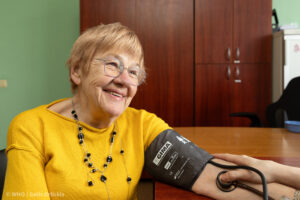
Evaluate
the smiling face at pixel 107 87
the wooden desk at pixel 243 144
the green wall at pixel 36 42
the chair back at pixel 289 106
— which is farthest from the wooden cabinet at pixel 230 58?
the smiling face at pixel 107 87

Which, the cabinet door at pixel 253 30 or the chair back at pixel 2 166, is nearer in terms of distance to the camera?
the chair back at pixel 2 166

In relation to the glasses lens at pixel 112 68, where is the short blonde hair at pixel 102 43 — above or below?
above

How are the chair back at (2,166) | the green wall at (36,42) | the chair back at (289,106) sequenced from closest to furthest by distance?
the chair back at (2,166)
the chair back at (289,106)
the green wall at (36,42)

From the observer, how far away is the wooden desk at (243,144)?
28.7 inches

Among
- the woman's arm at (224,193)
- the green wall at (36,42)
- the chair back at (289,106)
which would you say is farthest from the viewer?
the green wall at (36,42)

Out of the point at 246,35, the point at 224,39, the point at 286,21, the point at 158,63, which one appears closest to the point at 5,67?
the point at 158,63

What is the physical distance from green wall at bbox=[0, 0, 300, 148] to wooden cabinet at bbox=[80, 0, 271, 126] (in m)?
0.61

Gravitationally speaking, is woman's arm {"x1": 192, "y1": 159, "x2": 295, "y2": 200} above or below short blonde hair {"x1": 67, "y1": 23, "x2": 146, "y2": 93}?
below

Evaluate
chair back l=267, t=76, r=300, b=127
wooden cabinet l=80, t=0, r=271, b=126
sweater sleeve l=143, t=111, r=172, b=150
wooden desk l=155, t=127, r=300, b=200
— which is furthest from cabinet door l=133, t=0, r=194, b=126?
sweater sleeve l=143, t=111, r=172, b=150

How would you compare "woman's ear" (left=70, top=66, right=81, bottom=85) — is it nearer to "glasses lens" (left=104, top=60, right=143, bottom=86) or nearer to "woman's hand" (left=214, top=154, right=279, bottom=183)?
"glasses lens" (left=104, top=60, right=143, bottom=86)

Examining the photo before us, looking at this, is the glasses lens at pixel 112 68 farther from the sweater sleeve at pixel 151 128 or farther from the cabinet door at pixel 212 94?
the cabinet door at pixel 212 94

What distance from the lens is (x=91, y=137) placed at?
861 mm

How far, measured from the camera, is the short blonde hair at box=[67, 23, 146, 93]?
2.75ft

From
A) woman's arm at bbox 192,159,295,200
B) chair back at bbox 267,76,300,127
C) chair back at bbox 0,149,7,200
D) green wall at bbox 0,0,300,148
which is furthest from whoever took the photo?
green wall at bbox 0,0,300,148
